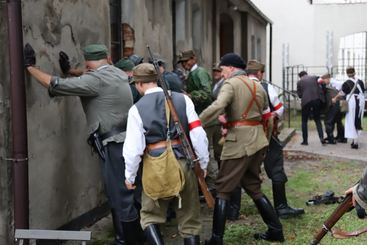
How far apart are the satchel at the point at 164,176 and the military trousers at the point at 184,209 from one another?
12 cm

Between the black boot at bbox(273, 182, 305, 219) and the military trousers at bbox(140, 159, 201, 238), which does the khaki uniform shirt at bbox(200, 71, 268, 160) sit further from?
the black boot at bbox(273, 182, 305, 219)

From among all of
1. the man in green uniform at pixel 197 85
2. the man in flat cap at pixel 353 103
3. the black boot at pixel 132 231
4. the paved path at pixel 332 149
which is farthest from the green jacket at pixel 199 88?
the man in flat cap at pixel 353 103

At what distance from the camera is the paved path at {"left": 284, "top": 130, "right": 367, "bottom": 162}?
1192 centimetres

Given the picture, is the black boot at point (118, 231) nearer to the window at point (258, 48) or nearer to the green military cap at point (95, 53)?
the green military cap at point (95, 53)

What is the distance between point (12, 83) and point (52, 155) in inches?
49.6

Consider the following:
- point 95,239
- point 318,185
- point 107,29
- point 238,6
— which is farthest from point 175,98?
point 238,6

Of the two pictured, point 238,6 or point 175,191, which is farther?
point 238,6

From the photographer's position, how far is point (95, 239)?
586cm

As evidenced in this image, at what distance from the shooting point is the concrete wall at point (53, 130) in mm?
4637

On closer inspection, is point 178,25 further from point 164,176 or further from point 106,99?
point 164,176

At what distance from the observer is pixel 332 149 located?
42.3ft

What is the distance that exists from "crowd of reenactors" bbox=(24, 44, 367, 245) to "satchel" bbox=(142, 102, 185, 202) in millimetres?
12

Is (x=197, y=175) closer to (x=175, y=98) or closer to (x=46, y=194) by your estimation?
(x=175, y=98)

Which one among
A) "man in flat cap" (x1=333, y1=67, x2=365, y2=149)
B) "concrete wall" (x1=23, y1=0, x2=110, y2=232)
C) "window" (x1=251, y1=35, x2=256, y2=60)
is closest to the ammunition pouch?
"concrete wall" (x1=23, y1=0, x2=110, y2=232)
